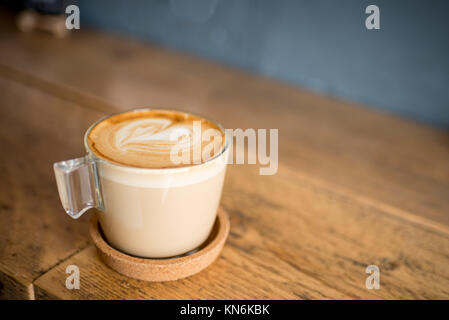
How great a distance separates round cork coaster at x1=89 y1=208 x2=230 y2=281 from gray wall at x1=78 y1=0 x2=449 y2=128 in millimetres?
970

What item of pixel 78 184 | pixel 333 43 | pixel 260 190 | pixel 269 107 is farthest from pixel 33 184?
pixel 333 43

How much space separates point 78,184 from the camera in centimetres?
58

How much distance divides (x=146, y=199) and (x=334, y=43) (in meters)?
1.07

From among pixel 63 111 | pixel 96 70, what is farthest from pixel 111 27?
pixel 63 111

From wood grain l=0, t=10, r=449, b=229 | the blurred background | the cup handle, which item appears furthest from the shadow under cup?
the blurred background

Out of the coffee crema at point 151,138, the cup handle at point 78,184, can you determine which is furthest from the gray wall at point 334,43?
the cup handle at point 78,184

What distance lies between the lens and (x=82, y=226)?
0.73 metres

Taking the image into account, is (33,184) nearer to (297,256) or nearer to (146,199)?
(146,199)

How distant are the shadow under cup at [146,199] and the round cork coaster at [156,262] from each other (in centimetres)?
1

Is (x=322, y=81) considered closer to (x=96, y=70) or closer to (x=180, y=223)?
(x=96, y=70)

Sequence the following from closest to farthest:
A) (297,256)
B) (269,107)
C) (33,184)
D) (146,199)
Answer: (146,199) < (297,256) < (33,184) < (269,107)

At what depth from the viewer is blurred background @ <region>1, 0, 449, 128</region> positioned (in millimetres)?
1260

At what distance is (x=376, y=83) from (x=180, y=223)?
104 centimetres

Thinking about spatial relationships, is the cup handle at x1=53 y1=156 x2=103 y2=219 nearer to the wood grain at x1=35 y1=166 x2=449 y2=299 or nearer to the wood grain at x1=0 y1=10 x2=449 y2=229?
the wood grain at x1=35 y1=166 x2=449 y2=299
